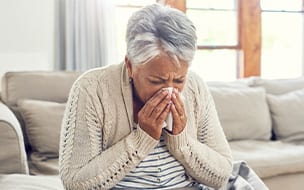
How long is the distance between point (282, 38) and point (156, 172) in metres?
2.95

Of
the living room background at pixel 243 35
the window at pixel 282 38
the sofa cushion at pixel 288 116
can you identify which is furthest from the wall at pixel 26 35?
the window at pixel 282 38

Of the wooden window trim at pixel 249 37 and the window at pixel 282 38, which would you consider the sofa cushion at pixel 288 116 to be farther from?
the window at pixel 282 38

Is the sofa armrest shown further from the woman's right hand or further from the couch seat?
the woman's right hand

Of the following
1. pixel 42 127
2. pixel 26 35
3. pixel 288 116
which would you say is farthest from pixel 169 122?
pixel 26 35

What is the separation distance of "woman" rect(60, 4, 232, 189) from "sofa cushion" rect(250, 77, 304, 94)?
1.62 metres

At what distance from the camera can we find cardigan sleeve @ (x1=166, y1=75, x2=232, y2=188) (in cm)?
146

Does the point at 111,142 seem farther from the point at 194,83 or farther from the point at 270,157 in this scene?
the point at 270,157

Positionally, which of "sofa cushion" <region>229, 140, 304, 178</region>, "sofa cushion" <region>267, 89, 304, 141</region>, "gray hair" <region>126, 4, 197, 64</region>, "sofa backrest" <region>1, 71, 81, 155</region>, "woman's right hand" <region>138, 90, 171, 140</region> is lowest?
"sofa cushion" <region>229, 140, 304, 178</region>

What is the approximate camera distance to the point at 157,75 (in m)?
1.36

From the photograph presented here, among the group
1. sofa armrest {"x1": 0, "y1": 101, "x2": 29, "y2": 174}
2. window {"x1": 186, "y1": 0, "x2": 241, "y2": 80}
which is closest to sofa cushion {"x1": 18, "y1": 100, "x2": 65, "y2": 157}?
sofa armrest {"x1": 0, "y1": 101, "x2": 29, "y2": 174}

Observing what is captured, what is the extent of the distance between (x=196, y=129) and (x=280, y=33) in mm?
2774

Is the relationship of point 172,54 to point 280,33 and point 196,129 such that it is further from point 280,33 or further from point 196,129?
point 280,33

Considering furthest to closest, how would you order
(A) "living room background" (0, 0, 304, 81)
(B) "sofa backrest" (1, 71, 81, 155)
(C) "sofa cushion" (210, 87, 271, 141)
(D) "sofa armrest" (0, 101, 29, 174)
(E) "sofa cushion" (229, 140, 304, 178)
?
(A) "living room background" (0, 0, 304, 81), (C) "sofa cushion" (210, 87, 271, 141), (B) "sofa backrest" (1, 71, 81, 155), (E) "sofa cushion" (229, 140, 304, 178), (D) "sofa armrest" (0, 101, 29, 174)

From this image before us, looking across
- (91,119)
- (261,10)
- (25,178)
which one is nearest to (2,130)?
(25,178)
